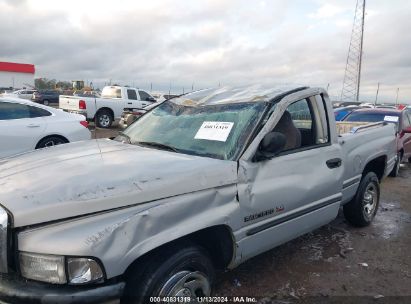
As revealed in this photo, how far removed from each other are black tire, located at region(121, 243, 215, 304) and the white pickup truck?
14.6 meters

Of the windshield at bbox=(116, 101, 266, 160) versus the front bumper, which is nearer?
the front bumper

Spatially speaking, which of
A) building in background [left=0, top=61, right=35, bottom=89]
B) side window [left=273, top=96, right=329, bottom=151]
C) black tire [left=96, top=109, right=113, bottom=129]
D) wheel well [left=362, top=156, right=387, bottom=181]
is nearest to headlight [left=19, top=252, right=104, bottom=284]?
side window [left=273, top=96, right=329, bottom=151]

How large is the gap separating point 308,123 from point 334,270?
1.48m

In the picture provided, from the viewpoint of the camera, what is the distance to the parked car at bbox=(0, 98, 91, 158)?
745 centimetres

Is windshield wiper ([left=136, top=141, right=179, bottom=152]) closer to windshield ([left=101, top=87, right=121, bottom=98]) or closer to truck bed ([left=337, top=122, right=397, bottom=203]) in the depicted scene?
truck bed ([left=337, top=122, right=397, bottom=203])

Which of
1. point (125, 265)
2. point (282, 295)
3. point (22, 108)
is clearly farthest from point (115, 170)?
point (22, 108)

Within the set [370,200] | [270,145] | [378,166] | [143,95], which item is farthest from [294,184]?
[143,95]

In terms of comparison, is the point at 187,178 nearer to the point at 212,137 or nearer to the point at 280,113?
the point at 212,137

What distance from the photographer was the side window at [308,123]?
3.69 meters

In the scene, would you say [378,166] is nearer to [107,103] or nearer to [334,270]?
[334,270]

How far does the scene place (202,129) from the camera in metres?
3.29

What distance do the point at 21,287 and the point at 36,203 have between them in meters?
0.44

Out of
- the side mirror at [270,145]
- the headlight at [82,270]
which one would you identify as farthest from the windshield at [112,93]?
the headlight at [82,270]

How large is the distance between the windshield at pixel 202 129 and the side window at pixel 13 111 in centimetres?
484
